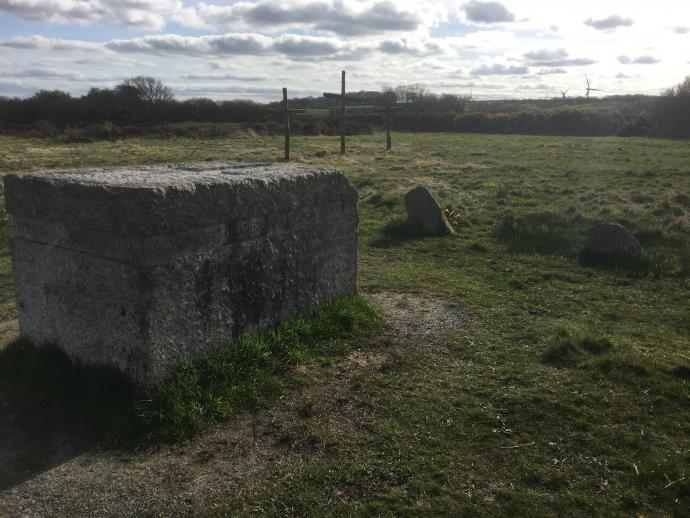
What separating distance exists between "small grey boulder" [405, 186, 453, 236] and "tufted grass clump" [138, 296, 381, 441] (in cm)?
539

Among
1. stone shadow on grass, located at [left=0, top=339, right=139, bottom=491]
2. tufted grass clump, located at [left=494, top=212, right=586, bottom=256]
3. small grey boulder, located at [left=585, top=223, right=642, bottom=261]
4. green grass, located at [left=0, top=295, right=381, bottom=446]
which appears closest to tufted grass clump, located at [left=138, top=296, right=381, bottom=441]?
green grass, located at [left=0, top=295, right=381, bottom=446]

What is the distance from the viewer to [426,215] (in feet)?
38.1

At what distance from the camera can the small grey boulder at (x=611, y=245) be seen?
31.2 feet

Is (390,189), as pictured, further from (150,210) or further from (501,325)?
(150,210)

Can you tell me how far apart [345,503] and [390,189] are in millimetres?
13962

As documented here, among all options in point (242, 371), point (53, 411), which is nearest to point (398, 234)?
point (242, 371)

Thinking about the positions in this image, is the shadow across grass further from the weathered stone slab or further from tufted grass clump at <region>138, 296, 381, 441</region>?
the weathered stone slab

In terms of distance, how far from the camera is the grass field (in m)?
3.76

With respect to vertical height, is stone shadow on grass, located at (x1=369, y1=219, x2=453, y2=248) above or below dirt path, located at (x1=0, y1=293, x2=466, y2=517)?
above

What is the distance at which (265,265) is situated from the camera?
18.0ft

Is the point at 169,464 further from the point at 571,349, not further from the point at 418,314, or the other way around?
the point at 571,349

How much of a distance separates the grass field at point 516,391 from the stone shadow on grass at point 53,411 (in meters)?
1.25

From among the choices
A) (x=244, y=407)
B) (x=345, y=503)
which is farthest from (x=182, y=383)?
(x=345, y=503)

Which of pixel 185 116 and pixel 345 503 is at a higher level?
pixel 185 116
